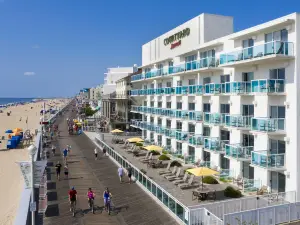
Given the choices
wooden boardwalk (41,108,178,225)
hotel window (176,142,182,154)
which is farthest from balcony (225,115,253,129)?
hotel window (176,142,182,154)

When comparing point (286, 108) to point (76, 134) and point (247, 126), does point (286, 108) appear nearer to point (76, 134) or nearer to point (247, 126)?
point (247, 126)

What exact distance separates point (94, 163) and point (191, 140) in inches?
413

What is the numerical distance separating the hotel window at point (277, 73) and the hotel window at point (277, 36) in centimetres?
207

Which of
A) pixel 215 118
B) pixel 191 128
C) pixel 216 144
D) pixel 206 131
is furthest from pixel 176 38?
pixel 216 144

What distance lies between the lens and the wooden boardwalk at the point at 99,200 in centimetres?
1839

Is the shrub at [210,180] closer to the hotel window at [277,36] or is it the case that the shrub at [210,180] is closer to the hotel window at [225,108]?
the hotel window at [225,108]

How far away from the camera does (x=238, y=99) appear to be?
2578cm

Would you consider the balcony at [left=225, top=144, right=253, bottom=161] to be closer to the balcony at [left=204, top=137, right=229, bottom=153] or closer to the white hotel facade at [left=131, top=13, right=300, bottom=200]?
the white hotel facade at [left=131, top=13, right=300, bottom=200]

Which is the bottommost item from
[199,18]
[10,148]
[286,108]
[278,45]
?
[10,148]

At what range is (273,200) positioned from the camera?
19.3 meters

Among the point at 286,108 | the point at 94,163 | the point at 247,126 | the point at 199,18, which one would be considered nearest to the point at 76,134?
the point at 94,163

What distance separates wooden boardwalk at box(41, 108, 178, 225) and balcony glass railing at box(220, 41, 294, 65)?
12.1m

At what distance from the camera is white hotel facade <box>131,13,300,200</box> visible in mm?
20828

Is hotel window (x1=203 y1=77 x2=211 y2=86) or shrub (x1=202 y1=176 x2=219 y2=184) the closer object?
shrub (x1=202 y1=176 x2=219 y2=184)
